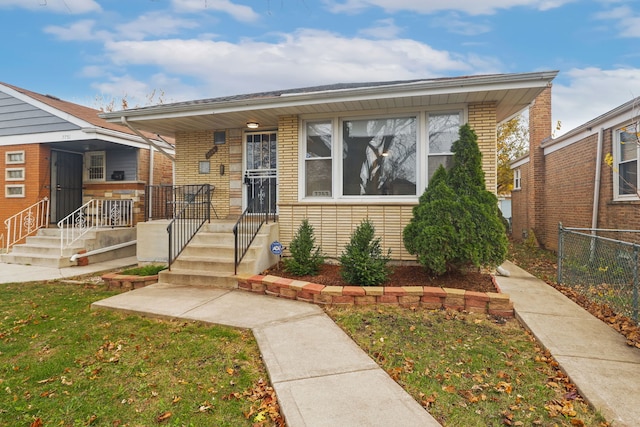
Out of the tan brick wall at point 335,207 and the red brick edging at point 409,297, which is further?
the tan brick wall at point 335,207

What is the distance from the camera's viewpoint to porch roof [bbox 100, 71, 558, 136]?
16.6 feet

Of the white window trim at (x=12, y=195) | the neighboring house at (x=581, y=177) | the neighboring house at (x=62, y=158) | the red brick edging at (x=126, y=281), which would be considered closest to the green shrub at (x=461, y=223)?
the neighboring house at (x=581, y=177)

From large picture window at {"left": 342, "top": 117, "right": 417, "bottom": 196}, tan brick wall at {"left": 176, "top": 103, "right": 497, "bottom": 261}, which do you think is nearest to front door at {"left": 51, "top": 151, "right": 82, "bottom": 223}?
tan brick wall at {"left": 176, "top": 103, "right": 497, "bottom": 261}

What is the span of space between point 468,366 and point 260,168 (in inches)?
236

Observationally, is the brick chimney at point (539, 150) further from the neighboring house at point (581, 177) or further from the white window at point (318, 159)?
the white window at point (318, 159)

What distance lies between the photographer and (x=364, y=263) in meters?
4.82

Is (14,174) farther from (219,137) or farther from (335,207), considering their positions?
(335,207)

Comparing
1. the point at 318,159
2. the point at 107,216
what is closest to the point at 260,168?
the point at 318,159

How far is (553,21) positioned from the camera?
9.05 metres

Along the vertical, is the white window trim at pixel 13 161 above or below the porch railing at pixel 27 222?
above

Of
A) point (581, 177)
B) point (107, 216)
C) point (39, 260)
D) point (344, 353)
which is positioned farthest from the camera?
point (107, 216)

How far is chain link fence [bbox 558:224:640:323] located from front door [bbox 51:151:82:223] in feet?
43.4

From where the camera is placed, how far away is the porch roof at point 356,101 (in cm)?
505

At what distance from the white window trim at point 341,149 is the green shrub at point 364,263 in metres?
1.27
